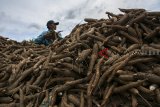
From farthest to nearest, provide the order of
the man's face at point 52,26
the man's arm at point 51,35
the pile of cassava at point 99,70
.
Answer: the man's face at point 52,26 → the man's arm at point 51,35 → the pile of cassava at point 99,70

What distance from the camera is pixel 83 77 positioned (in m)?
5.93

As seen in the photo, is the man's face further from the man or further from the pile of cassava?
the pile of cassava

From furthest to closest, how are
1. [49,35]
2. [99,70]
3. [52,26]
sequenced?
[52,26]
[49,35]
[99,70]

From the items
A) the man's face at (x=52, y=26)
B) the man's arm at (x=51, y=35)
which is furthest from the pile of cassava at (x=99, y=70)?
the man's face at (x=52, y=26)

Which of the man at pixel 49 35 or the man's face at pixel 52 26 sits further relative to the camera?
the man's face at pixel 52 26

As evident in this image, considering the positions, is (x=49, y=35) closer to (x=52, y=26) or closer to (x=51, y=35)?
(x=51, y=35)

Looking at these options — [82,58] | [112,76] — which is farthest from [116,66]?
[82,58]

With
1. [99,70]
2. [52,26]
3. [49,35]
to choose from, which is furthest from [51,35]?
[99,70]

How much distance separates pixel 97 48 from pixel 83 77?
66 centimetres

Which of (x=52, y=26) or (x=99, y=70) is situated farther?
(x=52, y=26)

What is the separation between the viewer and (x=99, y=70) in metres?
5.63

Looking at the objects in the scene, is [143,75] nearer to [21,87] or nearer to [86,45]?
[86,45]

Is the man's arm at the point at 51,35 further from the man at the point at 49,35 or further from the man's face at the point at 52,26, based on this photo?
the man's face at the point at 52,26

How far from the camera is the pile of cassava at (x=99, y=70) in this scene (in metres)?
5.32
